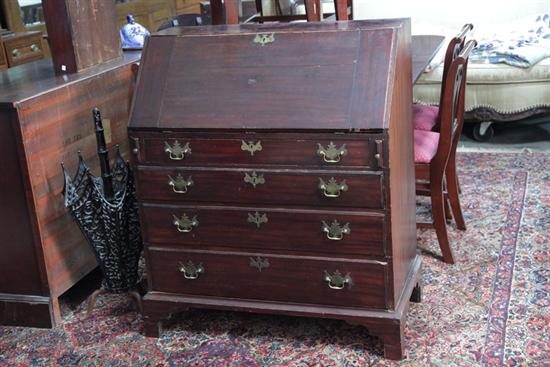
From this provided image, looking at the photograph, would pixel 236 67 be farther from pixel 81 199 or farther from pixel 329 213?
pixel 81 199

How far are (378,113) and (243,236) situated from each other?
0.61m

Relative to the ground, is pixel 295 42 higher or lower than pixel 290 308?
higher

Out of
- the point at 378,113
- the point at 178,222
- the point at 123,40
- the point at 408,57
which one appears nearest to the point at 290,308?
the point at 178,222

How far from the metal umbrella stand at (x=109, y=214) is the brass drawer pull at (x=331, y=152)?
0.81 meters

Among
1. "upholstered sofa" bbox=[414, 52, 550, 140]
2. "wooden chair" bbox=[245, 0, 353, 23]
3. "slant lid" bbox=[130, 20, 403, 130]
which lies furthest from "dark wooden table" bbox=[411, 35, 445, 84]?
"slant lid" bbox=[130, 20, 403, 130]

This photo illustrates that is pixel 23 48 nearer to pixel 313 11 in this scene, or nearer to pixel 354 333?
pixel 313 11

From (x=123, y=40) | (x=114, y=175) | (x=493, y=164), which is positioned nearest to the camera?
(x=114, y=175)

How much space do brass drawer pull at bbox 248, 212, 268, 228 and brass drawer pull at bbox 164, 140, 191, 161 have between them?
0.93 feet

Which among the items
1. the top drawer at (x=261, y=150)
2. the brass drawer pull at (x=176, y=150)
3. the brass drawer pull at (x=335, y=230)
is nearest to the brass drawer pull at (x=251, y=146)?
the top drawer at (x=261, y=150)

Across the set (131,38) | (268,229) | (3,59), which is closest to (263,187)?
(268,229)

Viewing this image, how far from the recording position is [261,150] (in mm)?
2398

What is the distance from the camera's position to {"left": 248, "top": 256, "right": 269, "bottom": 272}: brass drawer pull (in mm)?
2537

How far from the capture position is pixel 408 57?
2.55m

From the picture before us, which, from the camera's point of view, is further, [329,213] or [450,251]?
[450,251]
